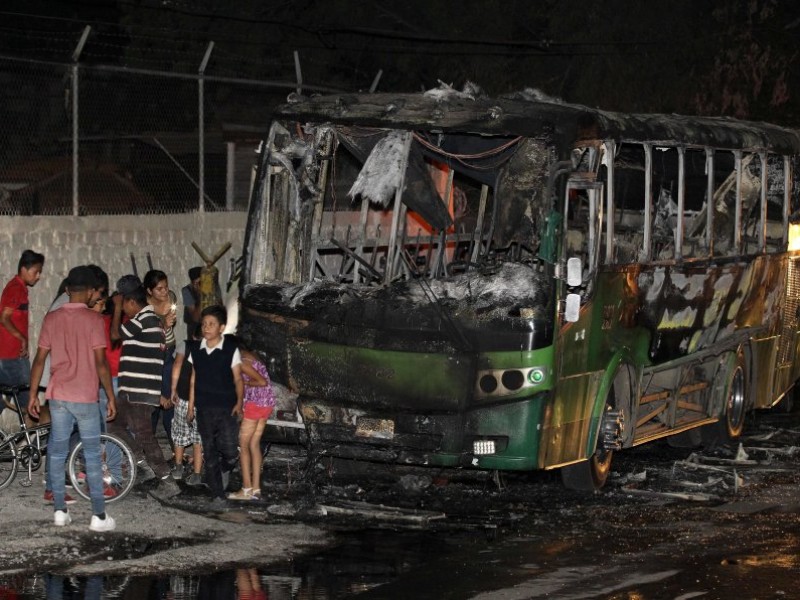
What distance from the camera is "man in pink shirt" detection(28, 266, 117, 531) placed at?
388 inches

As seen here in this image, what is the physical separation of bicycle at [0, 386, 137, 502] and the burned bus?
55.2 inches

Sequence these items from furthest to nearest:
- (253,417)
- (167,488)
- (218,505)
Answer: (167,488), (253,417), (218,505)

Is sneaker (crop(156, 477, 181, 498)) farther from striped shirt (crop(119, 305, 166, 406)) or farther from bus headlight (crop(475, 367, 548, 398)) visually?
bus headlight (crop(475, 367, 548, 398))

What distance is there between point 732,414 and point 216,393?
662cm

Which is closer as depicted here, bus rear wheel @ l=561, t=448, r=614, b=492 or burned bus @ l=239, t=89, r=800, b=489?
burned bus @ l=239, t=89, r=800, b=489

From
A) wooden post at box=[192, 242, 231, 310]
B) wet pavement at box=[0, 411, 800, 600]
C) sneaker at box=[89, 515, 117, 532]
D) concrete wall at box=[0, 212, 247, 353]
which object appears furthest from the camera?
wooden post at box=[192, 242, 231, 310]

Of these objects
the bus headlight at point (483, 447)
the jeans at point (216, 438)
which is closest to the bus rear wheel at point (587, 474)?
the bus headlight at point (483, 447)

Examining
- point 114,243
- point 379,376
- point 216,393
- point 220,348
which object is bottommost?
point 216,393

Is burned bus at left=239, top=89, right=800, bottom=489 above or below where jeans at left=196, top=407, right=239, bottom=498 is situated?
above

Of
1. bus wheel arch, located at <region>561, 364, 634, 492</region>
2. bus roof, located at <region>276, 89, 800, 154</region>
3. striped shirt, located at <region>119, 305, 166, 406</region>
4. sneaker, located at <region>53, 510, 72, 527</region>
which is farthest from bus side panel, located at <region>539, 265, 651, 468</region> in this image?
sneaker, located at <region>53, 510, 72, 527</region>

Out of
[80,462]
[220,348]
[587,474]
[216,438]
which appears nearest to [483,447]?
[587,474]

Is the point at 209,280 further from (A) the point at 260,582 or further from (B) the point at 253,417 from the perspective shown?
(A) the point at 260,582

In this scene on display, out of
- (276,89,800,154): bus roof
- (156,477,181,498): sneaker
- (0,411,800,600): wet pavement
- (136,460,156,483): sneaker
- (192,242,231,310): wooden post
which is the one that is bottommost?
(0,411,800,600): wet pavement

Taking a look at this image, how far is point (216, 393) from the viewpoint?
10984mm
